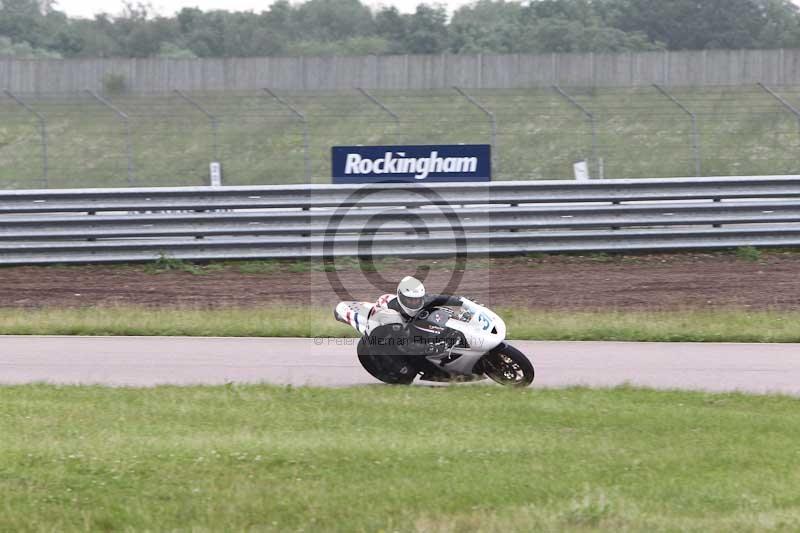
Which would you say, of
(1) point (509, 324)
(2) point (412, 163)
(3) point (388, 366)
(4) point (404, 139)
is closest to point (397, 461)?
(3) point (388, 366)

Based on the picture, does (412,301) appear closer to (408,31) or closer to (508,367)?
(508,367)

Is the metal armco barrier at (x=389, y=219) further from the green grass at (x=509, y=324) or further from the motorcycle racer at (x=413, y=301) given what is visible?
the motorcycle racer at (x=413, y=301)

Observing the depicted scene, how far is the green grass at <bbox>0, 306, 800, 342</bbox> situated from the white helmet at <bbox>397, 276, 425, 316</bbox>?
348 centimetres

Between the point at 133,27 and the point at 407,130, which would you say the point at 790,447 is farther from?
the point at 133,27

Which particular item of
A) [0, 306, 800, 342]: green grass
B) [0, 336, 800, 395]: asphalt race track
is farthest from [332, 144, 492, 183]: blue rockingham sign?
[0, 336, 800, 395]: asphalt race track

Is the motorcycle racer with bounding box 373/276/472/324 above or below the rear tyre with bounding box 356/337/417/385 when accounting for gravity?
above

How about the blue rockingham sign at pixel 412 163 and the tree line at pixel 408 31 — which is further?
the tree line at pixel 408 31

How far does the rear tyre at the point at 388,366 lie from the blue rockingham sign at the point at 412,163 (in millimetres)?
8694

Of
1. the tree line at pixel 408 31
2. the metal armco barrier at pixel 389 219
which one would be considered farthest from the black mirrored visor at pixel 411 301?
the tree line at pixel 408 31

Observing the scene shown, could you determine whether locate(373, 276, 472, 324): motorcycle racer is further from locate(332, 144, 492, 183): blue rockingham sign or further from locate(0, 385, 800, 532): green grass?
locate(332, 144, 492, 183): blue rockingham sign

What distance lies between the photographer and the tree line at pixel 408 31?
5594cm

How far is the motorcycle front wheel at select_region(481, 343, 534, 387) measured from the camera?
10.7 metres

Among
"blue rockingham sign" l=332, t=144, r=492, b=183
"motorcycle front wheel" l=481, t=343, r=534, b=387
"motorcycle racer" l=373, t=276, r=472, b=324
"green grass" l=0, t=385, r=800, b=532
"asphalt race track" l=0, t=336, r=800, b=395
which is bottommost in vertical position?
"asphalt race track" l=0, t=336, r=800, b=395

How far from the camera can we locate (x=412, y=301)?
10.4 m
